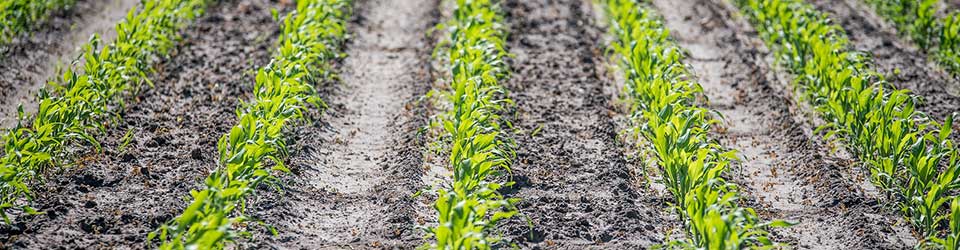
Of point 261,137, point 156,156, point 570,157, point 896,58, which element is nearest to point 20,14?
point 156,156

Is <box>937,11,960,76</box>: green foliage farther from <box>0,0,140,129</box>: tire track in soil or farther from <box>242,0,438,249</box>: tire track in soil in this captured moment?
<box>0,0,140,129</box>: tire track in soil

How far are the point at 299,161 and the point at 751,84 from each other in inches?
170

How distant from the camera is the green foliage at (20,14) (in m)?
10.0

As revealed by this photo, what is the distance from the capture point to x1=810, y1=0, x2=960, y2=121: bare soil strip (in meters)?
9.34

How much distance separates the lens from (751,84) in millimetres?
9891

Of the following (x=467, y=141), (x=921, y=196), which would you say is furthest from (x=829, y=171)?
(x=467, y=141)

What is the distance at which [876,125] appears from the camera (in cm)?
768

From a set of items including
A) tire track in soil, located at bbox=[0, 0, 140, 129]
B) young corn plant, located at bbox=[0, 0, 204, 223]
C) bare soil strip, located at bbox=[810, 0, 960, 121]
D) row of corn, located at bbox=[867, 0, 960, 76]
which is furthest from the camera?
row of corn, located at bbox=[867, 0, 960, 76]

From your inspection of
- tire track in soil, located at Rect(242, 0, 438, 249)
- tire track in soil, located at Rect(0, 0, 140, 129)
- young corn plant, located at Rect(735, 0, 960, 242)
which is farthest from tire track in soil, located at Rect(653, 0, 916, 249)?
tire track in soil, located at Rect(0, 0, 140, 129)

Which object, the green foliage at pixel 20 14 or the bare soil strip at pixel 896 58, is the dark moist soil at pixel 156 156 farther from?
the bare soil strip at pixel 896 58

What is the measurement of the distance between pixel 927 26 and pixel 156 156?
750 centimetres

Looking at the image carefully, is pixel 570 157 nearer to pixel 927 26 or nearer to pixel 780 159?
pixel 780 159

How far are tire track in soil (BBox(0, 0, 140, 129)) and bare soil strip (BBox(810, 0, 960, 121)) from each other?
23.5 feet

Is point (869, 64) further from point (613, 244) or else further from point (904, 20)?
point (613, 244)
